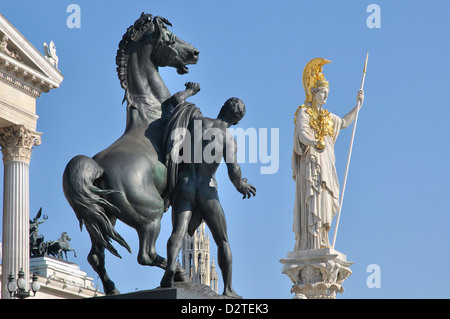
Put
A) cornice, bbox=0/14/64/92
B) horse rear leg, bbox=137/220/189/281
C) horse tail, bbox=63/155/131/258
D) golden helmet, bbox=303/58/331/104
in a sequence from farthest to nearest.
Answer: cornice, bbox=0/14/64/92 → golden helmet, bbox=303/58/331/104 → horse rear leg, bbox=137/220/189/281 → horse tail, bbox=63/155/131/258

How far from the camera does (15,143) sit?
37969 millimetres

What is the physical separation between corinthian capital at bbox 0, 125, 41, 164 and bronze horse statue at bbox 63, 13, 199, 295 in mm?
27378

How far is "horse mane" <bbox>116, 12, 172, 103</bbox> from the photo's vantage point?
11.1m

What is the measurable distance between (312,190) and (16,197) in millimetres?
19019

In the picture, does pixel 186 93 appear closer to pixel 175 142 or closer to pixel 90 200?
pixel 175 142

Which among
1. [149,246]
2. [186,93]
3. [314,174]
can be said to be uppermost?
[314,174]

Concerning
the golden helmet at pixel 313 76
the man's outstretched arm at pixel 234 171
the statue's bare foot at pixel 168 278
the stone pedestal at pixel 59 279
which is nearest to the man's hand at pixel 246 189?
the man's outstretched arm at pixel 234 171

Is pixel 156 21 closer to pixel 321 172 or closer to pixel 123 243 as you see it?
pixel 123 243

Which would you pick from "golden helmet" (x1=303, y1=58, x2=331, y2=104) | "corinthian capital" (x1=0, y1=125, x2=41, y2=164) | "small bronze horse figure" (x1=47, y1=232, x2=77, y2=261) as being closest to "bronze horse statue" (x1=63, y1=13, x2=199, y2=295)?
"golden helmet" (x1=303, y1=58, x2=331, y2=104)

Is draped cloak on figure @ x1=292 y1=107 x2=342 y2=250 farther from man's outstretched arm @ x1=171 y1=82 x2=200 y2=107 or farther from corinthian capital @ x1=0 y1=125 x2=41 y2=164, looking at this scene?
corinthian capital @ x1=0 y1=125 x2=41 y2=164

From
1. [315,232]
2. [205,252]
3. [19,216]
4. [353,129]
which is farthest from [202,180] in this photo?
[205,252]

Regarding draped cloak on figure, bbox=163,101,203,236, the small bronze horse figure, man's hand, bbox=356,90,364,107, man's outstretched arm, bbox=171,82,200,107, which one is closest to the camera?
draped cloak on figure, bbox=163,101,203,236

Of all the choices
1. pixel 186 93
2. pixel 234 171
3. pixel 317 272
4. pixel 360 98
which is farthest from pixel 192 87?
pixel 360 98
